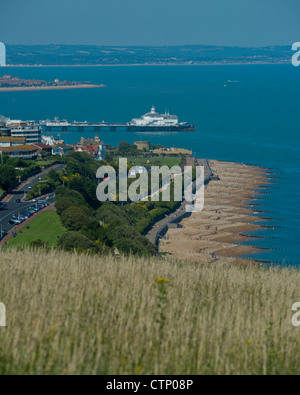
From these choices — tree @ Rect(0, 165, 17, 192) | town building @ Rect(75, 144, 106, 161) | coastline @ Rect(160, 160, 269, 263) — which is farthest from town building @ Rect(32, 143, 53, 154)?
tree @ Rect(0, 165, 17, 192)

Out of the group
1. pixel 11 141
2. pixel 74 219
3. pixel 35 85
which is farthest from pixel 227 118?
pixel 35 85

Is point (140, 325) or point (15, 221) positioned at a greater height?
point (15, 221)

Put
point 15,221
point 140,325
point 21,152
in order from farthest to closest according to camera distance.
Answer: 1. point 21,152
2. point 15,221
3. point 140,325

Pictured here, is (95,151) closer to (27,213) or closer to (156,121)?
(27,213)

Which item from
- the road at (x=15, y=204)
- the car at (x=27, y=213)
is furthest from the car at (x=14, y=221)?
the car at (x=27, y=213)

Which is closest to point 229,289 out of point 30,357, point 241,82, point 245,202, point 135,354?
point 135,354

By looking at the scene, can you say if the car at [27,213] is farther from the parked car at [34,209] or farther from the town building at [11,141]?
the town building at [11,141]

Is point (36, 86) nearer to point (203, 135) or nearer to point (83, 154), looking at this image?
point (203, 135)
